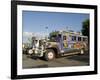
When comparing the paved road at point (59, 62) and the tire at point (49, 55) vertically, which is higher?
the tire at point (49, 55)

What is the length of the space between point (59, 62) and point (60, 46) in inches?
6.1

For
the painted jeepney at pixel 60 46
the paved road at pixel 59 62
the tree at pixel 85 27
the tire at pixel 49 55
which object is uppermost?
the tree at pixel 85 27

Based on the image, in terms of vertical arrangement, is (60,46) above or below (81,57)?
above

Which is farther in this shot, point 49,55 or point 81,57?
point 81,57

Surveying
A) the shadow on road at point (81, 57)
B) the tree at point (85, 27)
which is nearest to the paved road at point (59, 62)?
the shadow on road at point (81, 57)

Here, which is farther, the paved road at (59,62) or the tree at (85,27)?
the tree at (85,27)

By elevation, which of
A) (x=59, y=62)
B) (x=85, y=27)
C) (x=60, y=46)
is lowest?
(x=59, y=62)

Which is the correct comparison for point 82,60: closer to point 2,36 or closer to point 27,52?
point 27,52

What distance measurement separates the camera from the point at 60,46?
1997 millimetres

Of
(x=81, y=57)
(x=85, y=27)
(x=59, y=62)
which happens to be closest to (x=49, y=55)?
(x=59, y=62)

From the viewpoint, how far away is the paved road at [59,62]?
74.8 inches

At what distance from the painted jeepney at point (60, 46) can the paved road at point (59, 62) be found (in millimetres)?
41

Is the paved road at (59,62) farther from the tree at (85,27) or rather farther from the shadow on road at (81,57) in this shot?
the tree at (85,27)

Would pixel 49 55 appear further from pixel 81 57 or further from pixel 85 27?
pixel 85 27
